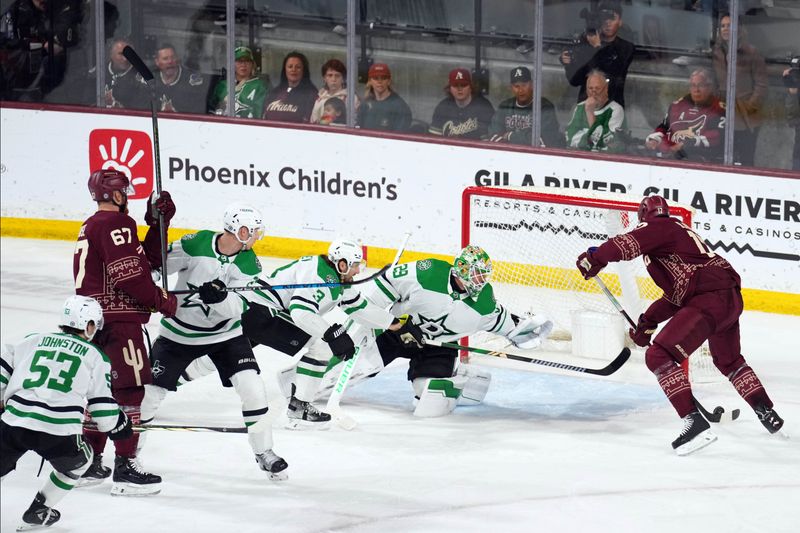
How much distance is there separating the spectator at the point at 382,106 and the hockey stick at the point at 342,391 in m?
2.63

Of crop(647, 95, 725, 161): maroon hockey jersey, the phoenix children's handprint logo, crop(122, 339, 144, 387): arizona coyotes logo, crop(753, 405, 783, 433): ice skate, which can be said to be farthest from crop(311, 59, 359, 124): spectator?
crop(122, 339, 144, 387): arizona coyotes logo

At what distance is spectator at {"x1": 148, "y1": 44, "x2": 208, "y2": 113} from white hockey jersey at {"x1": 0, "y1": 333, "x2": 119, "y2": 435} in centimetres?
477

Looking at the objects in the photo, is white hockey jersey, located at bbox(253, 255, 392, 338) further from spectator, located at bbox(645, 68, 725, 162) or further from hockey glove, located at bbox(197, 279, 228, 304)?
spectator, located at bbox(645, 68, 725, 162)

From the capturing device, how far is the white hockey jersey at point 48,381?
189 inches

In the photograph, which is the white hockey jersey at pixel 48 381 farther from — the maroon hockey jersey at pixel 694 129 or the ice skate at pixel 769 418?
the maroon hockey jersey at pixel 694 129

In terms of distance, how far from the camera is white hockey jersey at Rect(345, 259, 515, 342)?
6.35m

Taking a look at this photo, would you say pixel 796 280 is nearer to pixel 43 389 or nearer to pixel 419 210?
pixel 419 210

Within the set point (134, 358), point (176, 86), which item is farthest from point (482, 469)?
point (176, 86)

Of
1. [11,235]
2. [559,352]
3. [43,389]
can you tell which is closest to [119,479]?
[43,389]

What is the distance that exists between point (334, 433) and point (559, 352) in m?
1.36

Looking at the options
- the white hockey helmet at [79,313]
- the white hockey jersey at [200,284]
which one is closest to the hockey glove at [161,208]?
the white hockey jersey at [200,284]

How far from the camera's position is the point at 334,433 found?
20.6ft

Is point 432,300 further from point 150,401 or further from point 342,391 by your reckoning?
point 150,401

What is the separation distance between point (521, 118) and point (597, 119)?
1.49ft
